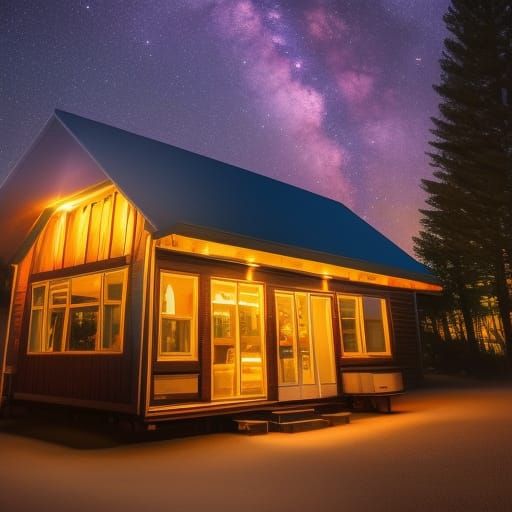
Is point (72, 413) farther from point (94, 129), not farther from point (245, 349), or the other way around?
point (94, 129)

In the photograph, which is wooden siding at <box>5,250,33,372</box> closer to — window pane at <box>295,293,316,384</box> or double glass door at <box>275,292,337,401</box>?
double glass door at <box>275,292,337,401</box>

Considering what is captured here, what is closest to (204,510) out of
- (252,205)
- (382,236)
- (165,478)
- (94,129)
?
(165,478)

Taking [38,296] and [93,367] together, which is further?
[38,296]

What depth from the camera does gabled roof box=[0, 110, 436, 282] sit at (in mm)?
7129

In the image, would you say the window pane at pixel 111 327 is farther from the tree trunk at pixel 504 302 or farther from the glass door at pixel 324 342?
the tree trunk at pixel 504 302

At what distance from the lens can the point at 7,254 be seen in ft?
35.2

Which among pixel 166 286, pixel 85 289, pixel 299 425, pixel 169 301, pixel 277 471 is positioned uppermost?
pixel 85 289

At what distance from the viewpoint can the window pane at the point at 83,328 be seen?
8281 millimetres

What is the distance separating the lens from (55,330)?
9156 mm

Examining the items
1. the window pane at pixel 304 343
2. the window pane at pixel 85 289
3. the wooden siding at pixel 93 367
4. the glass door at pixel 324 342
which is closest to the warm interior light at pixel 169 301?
the wooden siding at pixel 93 367

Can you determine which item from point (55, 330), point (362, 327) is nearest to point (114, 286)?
point (55, 330)

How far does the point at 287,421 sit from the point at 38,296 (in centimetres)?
604

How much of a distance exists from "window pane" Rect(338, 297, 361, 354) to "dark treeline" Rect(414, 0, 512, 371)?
11.9 meters

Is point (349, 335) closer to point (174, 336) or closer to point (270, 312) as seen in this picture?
point (270, 312)
